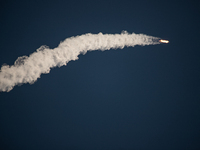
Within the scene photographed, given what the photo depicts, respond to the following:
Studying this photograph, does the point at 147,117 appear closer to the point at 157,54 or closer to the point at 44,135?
the point at 157,54

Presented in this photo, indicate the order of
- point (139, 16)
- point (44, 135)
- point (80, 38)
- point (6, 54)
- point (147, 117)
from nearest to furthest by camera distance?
point (6, 54) < point (80, 38) < point (44, 135) < point (139, 16) < point (147, 117)

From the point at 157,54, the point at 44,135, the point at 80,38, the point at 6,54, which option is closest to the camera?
the point at 6,54

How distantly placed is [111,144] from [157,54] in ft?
8.09

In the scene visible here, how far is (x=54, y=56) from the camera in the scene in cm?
223

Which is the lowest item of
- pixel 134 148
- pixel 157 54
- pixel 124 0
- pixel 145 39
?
pixel 134 148

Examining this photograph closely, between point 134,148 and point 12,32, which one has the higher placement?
point 12,32

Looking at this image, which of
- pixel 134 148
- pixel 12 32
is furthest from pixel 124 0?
pixel 134 148

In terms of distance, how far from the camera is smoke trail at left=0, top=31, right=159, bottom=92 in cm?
202

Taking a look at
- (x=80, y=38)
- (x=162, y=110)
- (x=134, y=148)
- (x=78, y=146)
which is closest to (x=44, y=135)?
(x=78, y=146)

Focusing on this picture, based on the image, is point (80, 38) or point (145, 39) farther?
point (145, 39)

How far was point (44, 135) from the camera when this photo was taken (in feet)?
8.66

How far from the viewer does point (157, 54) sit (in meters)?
3.12

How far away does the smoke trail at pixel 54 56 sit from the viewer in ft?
6.62

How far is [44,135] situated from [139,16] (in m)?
3.19
